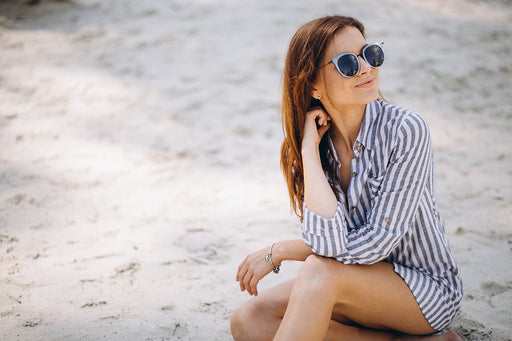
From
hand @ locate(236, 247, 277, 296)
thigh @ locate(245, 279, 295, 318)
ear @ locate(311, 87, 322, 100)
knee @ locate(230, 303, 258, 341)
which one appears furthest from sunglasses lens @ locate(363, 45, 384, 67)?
knee @ locate(230, 303, 258, 341)

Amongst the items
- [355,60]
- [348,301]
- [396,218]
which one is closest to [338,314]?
[348,301]

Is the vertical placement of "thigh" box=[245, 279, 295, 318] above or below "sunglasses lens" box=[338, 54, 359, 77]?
below

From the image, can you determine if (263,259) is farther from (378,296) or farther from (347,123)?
(347,123)

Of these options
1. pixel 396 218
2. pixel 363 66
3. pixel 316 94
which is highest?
pixel 363 66

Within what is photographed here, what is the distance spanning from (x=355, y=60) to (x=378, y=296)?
3.04ft

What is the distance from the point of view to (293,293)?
5.29 ft

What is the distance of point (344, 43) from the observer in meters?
1.74

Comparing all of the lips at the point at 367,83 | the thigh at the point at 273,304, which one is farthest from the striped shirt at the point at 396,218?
the thigh at the point at 273,304

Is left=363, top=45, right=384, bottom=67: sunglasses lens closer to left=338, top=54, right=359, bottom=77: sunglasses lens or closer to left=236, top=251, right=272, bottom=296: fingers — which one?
left=338, top=54, right=359, bottom=77: sunglasses lens

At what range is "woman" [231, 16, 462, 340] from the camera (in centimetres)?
163

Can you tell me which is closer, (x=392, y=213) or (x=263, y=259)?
(x=392, y=213)

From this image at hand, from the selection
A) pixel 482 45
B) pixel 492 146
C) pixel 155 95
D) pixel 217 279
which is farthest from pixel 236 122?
pixel 482 45

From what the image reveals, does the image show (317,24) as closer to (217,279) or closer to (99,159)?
(217,279)

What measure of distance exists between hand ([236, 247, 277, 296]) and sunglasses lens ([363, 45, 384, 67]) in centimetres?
92
